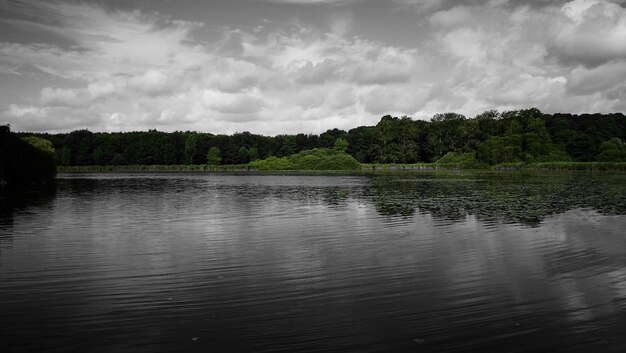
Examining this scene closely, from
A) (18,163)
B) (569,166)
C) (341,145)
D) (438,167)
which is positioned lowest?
(438,167)

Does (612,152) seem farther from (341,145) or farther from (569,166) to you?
(341,145)

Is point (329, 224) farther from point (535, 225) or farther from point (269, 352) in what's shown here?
point (269, 352)

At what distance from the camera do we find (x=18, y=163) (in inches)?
2066

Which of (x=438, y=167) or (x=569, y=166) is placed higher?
(x=569, y=166)

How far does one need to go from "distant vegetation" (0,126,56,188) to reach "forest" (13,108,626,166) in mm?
100919

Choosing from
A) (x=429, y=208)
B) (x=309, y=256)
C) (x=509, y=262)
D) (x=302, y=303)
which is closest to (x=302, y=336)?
(x=302, y=303)

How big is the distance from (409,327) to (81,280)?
27.2ft

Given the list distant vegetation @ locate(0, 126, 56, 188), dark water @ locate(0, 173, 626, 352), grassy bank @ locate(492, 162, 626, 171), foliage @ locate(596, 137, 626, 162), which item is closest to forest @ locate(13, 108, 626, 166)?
foliage @ locate(596, 137, 626, 162)

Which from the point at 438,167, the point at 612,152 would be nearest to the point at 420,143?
the point at 438,167

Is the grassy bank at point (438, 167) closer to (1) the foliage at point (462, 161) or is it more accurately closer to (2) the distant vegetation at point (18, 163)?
(1) the foliage at point (462, 161)

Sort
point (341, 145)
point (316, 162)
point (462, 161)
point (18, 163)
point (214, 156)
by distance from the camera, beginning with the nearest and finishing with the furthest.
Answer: point (18, 163) < point (462, 161) < point (316, 162) < point (341, 145) < point (214, 156)

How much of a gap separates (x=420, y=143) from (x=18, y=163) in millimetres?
141125

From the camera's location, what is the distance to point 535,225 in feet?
68.5

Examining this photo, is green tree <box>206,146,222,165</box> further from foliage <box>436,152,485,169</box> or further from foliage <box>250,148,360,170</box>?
foliage <box>436,152,485,169</box>
